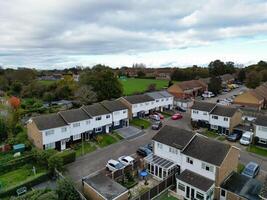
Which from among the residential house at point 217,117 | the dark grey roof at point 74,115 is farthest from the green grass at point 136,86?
the dark grey roof at point 74,115

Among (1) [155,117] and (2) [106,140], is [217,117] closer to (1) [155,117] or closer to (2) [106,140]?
(1) [155,117]

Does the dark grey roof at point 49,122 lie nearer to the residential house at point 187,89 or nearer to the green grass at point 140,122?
the green grass at point 140,122

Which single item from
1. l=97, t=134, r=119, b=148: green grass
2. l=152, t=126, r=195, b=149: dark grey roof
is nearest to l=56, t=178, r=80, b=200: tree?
l=152, t=126, r=195, b=149: dark grey roof

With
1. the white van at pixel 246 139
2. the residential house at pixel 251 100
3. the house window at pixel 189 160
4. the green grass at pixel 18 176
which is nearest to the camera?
the house window at pixel 189 160

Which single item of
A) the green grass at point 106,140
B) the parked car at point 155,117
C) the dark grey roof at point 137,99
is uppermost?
the dark grey roof at point 137,99

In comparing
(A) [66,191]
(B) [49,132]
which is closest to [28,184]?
(A) [66,191]
